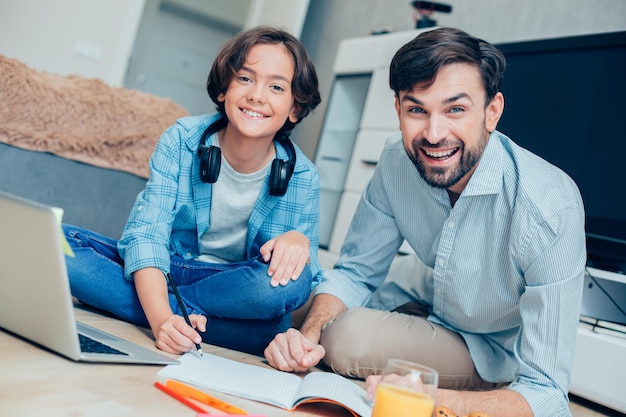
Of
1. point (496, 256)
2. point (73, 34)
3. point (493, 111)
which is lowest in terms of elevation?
point (496, 256)

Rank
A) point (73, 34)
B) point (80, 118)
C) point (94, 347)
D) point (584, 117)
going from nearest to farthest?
point (94, 347)
point (584, 117)
point (80, 118)
point (73, 34)

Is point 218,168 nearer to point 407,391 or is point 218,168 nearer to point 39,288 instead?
point 39,288

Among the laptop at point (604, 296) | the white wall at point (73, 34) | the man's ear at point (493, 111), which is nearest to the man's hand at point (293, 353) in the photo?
the man's ear at point (493, 111)

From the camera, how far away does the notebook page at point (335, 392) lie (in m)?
0.89

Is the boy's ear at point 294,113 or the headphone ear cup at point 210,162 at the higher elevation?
the boy's ear at point 294,113

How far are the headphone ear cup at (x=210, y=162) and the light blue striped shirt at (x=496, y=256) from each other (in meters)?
0.37

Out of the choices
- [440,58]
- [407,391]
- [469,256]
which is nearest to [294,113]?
[440,58]

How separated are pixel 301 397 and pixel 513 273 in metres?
0.56

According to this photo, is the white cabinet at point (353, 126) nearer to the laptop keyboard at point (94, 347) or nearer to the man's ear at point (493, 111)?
the man's ear at point (493, 111)

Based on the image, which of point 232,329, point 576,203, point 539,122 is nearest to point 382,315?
point 232,329

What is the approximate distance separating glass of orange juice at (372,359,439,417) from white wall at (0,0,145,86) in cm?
396

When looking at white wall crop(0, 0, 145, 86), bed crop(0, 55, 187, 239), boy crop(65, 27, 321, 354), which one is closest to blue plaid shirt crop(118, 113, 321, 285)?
boy crop(65, 27, 321, 354)

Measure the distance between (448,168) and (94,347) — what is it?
2.48ft

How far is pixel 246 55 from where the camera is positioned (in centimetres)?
144
